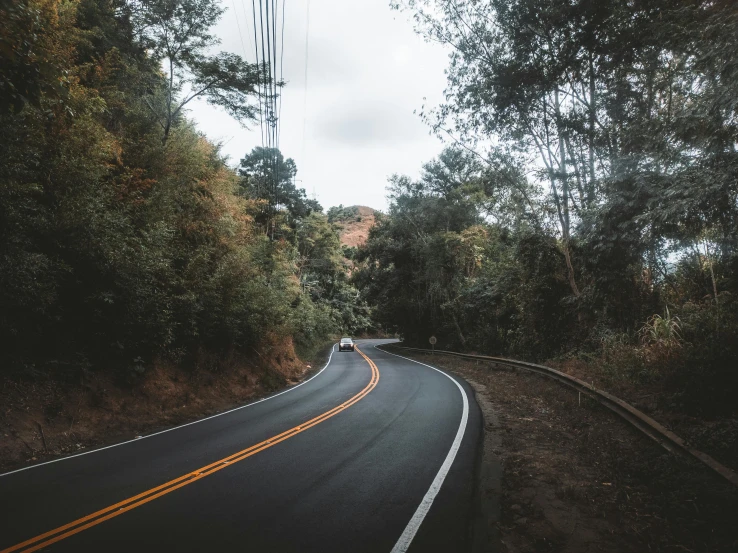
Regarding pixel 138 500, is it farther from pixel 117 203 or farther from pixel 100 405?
pixel 117 203

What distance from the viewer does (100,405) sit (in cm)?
870

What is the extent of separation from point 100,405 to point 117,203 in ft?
16.5

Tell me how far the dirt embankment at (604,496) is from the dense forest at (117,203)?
6889 millimetres

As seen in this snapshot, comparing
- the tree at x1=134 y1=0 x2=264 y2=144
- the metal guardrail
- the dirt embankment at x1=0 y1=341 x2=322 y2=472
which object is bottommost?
the dirt embankment at x1=0 y1=341 x2=322 y2=472

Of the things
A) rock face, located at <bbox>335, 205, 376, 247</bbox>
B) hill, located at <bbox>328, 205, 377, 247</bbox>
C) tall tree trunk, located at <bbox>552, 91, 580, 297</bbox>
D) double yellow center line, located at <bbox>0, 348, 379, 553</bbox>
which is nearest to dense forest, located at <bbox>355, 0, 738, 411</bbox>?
tall tree trunk, located at <bbox>552, 91, 580, 297</bbox>

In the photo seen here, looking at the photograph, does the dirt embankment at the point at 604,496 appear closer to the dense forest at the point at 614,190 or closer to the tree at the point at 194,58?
the dense forest at the point at 614,190

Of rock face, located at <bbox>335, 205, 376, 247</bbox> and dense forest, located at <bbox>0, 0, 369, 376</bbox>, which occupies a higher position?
rock face, located at <bbox>335, 205, 376, 247</bbox>

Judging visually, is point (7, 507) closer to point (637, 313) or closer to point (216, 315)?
point (216, 315)

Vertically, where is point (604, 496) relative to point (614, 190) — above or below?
below

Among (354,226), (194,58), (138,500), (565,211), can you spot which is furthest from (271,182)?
(354,226)

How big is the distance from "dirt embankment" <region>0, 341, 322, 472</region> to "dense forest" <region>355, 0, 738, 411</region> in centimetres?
1123

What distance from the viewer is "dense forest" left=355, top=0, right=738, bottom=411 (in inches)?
249

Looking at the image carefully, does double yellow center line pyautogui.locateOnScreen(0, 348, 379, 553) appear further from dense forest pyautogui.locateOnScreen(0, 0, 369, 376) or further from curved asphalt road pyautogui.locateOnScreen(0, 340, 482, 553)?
dense forest pyautogui.locateOnScreen(0, 0, 369, 376)

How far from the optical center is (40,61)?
4.03 meters
